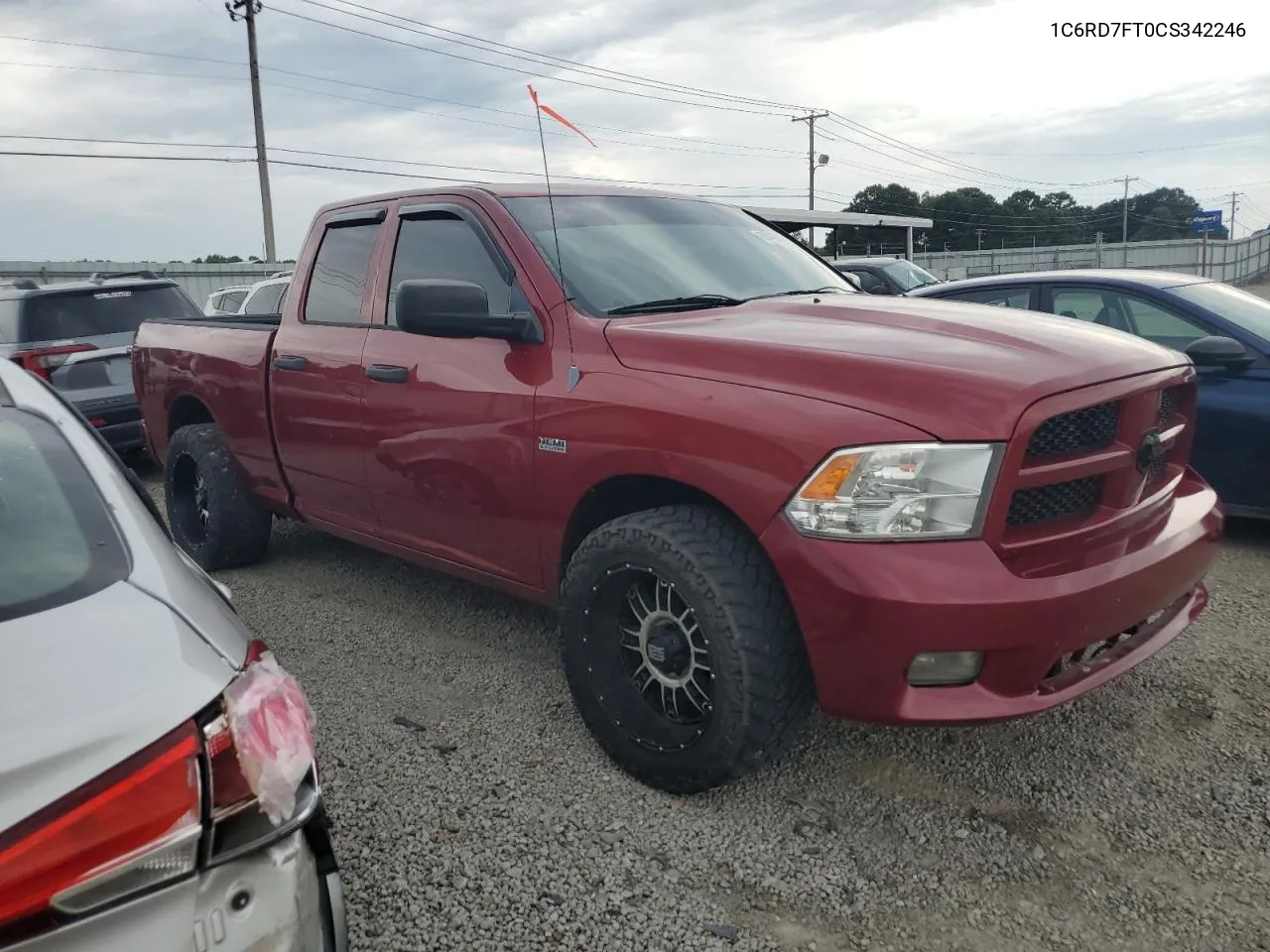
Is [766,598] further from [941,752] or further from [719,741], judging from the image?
[941,752]

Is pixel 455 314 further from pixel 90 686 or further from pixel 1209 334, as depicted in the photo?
pixel 1209 334

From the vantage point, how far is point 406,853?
8.84ft

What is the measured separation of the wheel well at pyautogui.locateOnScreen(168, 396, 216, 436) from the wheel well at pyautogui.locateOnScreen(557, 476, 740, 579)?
2925 millimetres

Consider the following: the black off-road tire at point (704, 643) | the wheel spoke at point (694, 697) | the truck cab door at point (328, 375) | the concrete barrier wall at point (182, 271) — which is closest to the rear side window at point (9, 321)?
the truck cab door at point (328, 375)

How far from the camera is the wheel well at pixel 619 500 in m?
2.90

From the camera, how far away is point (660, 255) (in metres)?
3.65

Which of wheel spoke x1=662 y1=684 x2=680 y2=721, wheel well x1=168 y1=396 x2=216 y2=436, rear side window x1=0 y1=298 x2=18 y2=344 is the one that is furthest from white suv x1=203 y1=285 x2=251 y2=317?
wheel spoke x1=662 y1=684 x2=680 y2=721

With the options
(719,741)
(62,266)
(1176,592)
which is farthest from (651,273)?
(62,266)

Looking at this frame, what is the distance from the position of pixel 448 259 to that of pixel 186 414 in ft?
8.17

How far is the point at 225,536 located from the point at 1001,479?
4.15 meters

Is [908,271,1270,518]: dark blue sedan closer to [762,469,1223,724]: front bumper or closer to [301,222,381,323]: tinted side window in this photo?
[762,469,1223,724]: front bumper

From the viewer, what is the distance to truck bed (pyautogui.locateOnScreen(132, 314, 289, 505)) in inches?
185

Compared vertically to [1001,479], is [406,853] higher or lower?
lower

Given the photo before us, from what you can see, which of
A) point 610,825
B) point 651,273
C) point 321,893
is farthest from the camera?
point 651,273
